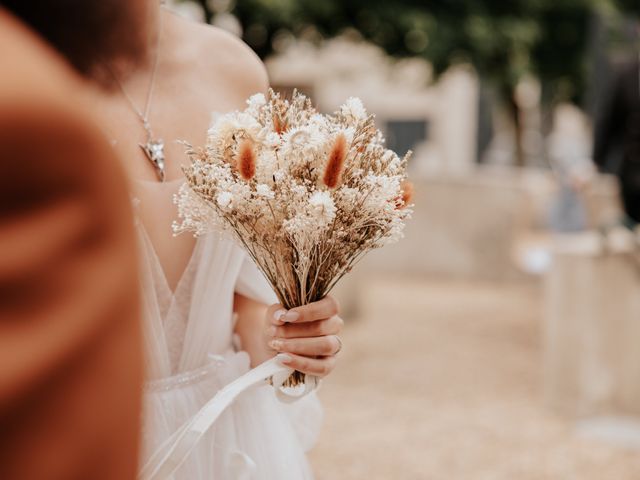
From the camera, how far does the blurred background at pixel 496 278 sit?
18.0 feet

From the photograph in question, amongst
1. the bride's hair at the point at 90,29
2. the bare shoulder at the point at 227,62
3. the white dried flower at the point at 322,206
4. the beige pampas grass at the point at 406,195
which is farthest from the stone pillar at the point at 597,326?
the bride's hair at the point at 90,29

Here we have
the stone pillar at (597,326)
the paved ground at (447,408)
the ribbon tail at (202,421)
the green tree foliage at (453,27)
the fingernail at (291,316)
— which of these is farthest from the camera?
the green tree foliage at (453,27)

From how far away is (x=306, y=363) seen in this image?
1.48 metres

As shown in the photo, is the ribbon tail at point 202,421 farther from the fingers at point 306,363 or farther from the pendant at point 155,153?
the pendant at point 155,153

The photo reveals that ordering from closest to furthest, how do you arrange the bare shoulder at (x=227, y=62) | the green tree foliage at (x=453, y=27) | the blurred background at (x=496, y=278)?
1. the bare shoulder at (x=227, y=62)
2. the blurred background at (x=496, y=278)
3. the green tree foliage at (x=453, y=27)

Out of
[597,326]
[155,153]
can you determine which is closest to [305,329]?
[155,153]

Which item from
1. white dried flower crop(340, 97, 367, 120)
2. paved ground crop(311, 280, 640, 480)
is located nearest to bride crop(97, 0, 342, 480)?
white dried flower crop(340, 97, 367, 120)

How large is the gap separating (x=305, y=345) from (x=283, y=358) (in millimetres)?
46

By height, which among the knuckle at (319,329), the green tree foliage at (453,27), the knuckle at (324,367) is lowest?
the knuckle at (324,367)

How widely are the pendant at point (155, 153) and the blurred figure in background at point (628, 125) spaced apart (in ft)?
15.9

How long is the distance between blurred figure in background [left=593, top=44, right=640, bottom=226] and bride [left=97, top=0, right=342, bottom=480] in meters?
4.67

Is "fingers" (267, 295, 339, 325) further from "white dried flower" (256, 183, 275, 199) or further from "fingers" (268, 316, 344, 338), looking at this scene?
"white dried flower" (256, 183, 275, 199)

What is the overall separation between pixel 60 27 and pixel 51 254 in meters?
0.20

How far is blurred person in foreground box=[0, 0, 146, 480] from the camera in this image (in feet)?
1.63
